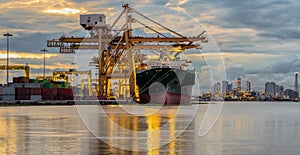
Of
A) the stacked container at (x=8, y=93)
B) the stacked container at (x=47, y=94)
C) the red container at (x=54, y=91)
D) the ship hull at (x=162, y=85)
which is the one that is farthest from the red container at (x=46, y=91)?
the ship hull at (x=162, y=85)

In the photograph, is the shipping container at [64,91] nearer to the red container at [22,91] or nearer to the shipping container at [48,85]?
the shipping container at [48,85]

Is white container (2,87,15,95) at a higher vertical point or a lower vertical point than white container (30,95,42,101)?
higher

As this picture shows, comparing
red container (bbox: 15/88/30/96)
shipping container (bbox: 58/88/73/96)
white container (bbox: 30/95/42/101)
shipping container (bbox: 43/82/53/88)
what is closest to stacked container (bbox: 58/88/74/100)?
shipping container (bbox: 58/88/73/96)

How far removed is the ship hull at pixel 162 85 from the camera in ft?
282

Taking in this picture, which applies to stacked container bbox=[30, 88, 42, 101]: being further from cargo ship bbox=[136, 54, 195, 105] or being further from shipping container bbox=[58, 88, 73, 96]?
cargo ship bbox=[136, 54, 195, 105]

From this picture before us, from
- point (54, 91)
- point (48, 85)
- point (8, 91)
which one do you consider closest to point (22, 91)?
point (8, 91)

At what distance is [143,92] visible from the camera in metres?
91.4

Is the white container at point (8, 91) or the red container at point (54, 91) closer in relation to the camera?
the white container at point (8, 91)

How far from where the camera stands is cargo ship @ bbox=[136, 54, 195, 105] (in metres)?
86.2

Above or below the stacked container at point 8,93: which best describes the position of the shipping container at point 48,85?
above

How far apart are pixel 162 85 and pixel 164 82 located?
0.70 metres

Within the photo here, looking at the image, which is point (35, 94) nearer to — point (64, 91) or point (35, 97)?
point (35, 97)

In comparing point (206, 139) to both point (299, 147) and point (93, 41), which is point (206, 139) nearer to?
point (299, 147)

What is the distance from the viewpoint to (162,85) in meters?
86.6
